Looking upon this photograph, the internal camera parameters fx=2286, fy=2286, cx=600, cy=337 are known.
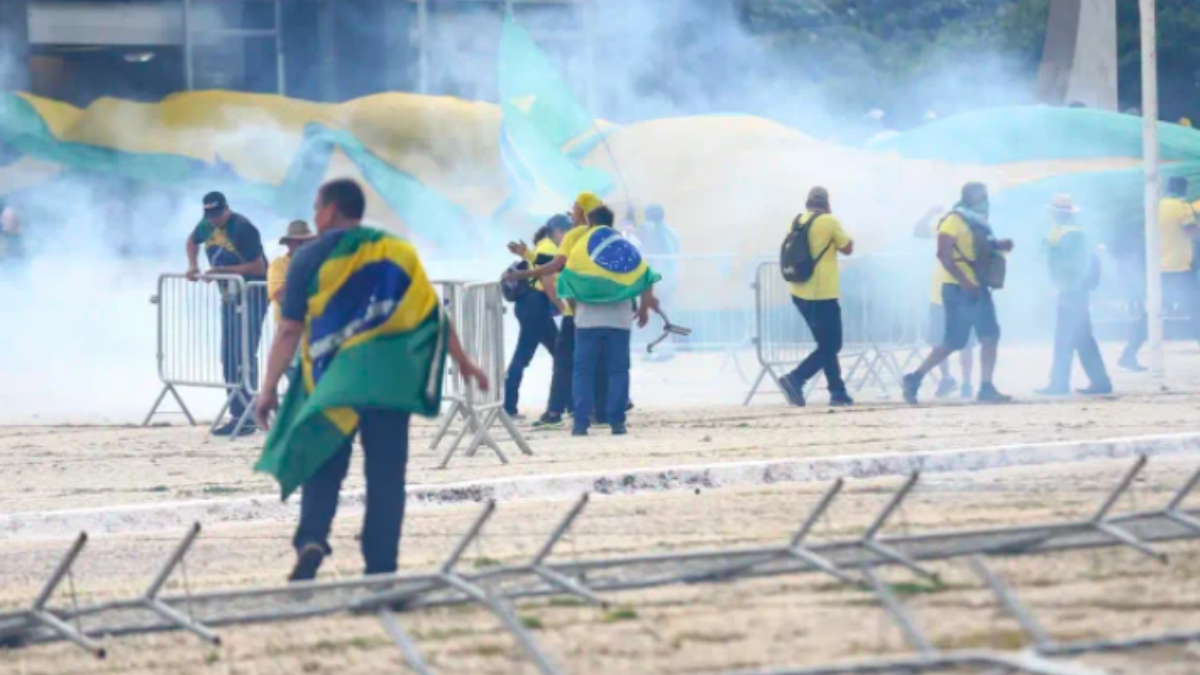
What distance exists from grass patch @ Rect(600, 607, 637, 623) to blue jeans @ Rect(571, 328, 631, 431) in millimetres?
6884

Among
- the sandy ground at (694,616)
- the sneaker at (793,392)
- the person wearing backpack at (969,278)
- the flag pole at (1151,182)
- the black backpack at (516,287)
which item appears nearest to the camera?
the sandy ground at (694,616)

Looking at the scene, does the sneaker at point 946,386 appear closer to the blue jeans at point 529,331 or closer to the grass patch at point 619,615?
the blue jeans at point 529,331

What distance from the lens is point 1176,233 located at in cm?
2045

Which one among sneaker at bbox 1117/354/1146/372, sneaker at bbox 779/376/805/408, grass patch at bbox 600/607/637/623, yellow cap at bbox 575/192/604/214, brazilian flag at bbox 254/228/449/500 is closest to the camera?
grass patch at bbox 600/607/637/623

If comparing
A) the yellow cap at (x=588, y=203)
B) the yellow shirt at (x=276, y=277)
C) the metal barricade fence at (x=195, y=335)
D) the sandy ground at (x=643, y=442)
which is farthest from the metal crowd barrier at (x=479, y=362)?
the metal barricade fence at (x=195, y=335)

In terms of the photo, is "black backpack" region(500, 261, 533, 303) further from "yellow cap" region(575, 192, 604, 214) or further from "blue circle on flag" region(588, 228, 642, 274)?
"blue circle on flag" region(588, 228, 642, 274)

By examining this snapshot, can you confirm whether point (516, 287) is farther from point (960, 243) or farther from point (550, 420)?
point (960, 243)

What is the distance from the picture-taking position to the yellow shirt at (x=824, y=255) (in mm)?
16047

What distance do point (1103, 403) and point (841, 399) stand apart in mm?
1824

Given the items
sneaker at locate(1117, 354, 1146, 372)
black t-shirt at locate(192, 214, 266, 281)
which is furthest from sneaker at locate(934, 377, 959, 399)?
black t-shirt at locate(192, 214, 266, 281)

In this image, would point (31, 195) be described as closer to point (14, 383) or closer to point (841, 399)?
point (14, 383)

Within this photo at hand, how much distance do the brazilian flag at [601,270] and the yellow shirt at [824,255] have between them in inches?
90.4

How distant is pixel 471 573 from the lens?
7.47 meters

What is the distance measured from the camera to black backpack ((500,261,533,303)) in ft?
50.1
